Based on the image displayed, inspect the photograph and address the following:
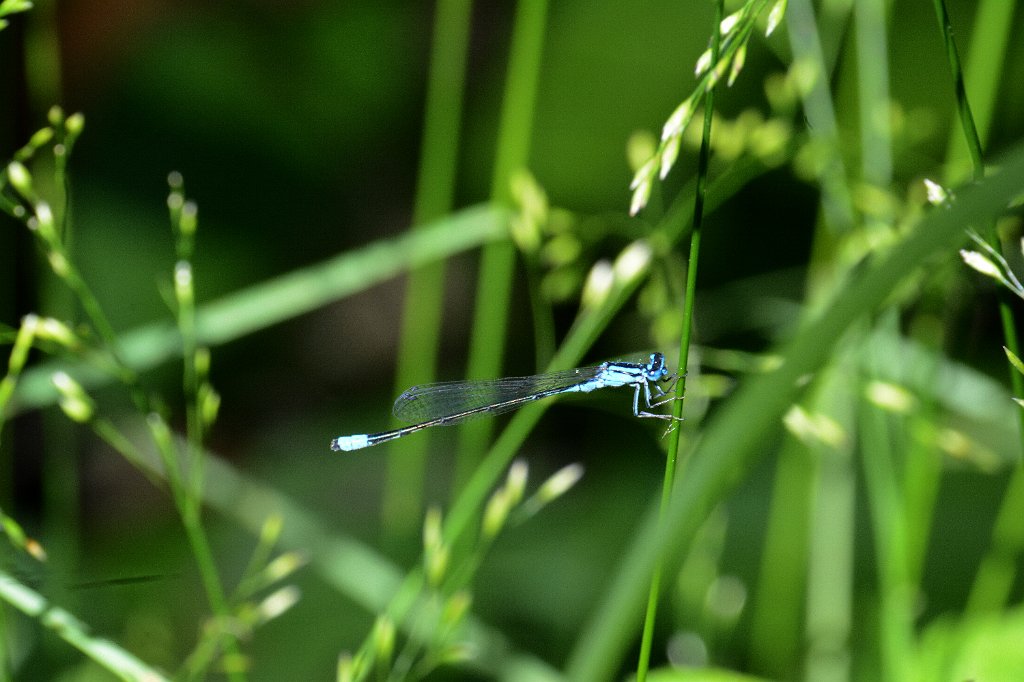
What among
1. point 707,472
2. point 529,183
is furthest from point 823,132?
point 707,472

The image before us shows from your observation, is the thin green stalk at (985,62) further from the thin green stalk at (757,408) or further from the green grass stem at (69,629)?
the green grass stem at (69,629)

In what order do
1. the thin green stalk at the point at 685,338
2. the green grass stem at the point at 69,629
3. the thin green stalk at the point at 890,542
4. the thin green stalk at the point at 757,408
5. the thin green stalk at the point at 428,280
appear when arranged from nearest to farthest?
the thin green stalk at the point at 757,408 → the thin green stalk at the point at 685,338 → the green grass stem at the point at 69,629 → the thin green stalk at the point at 890,542 → the thin green stalk at the point at 428,280

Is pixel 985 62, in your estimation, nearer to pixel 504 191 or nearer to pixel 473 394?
pixel 504 191

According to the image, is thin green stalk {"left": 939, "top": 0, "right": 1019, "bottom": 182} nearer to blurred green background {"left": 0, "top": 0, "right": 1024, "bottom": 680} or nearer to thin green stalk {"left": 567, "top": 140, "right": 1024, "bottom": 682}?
blurred green background {"left": 0, "top": 0, "right": 1024, "bottom": 680}

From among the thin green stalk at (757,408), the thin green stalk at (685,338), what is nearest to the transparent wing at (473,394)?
the thin green stalk at (685,338)

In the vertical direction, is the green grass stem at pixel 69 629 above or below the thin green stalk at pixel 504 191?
below

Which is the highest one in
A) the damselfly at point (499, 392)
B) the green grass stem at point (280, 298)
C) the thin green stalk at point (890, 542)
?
the green grass stem at point (280, 298)

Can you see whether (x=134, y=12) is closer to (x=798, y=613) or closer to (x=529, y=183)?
(x=529, y=183)
